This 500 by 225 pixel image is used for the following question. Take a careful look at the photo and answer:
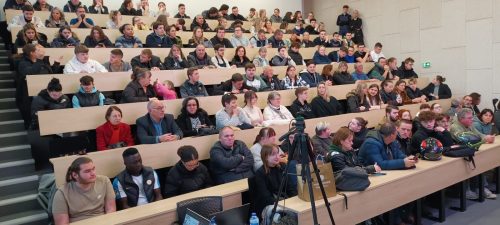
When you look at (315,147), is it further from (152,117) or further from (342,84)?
(342,84)

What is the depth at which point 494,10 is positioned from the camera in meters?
6.58

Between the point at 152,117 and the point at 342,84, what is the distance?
3643mm

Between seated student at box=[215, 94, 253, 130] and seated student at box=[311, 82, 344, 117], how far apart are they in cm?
135

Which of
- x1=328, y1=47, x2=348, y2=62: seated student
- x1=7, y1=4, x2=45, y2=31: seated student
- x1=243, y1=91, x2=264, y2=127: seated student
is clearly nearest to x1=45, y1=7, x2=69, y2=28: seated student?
x1=7, y1=4, x2=45, y2=31: seated student

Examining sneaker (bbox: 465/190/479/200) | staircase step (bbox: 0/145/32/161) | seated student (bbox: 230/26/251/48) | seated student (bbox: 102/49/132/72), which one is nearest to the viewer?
staircase step (bbox: 0/145/32/161)

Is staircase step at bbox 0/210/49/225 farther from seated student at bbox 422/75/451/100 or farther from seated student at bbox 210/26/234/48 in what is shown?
seated student at bbox 422/75/451/100

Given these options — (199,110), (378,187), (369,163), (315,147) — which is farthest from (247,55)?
(378,187)

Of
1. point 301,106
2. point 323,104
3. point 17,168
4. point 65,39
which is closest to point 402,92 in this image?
point 323,104

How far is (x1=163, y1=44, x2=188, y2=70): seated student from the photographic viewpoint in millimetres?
5297

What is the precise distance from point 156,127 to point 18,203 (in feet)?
4.21

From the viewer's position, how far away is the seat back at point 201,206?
2678 millimetres

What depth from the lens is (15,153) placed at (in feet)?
12.3

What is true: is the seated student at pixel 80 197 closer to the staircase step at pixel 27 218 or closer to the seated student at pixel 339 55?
the staircase step at pixel 27 218

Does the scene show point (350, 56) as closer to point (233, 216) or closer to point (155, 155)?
point (155, 155)
